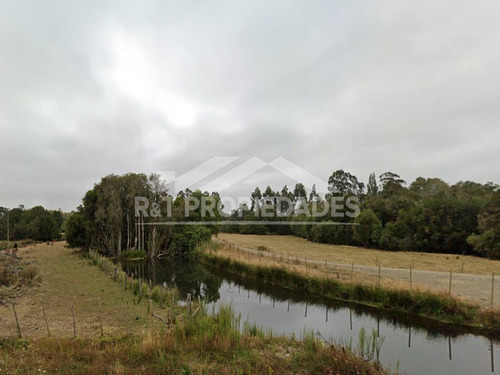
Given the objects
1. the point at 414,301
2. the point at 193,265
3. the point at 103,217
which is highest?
the point at 103,217

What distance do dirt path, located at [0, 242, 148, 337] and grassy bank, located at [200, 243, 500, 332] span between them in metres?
10.5

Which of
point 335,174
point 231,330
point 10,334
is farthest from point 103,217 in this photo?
point 335,174

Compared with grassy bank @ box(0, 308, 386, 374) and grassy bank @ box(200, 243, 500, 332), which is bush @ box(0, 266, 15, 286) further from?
grassy bank @ box(200, 243, 500, 332)

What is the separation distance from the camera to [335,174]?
79.3 m

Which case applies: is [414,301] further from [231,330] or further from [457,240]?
[457,240]

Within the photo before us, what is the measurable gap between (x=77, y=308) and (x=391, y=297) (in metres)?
16.6

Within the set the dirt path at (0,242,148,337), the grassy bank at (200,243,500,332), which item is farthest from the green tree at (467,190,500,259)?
the dirt path at (0,242,148,337)

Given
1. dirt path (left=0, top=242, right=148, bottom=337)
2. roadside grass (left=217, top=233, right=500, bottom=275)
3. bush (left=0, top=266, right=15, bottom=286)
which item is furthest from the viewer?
roadside grass (left=217, top=233, right=500, bottom=275)

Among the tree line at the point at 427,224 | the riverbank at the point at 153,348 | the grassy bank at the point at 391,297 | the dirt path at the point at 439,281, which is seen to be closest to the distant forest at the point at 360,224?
the tree line at the point at 427,224

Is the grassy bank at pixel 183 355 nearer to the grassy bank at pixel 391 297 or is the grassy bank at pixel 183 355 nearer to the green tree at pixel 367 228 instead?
the grassy bank at pixel 391 297

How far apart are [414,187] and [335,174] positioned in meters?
19.8

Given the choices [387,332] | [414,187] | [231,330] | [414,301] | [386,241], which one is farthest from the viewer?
[414,187]

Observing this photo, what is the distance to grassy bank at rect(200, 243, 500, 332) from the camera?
13.3m

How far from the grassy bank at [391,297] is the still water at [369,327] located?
671 millimetres
